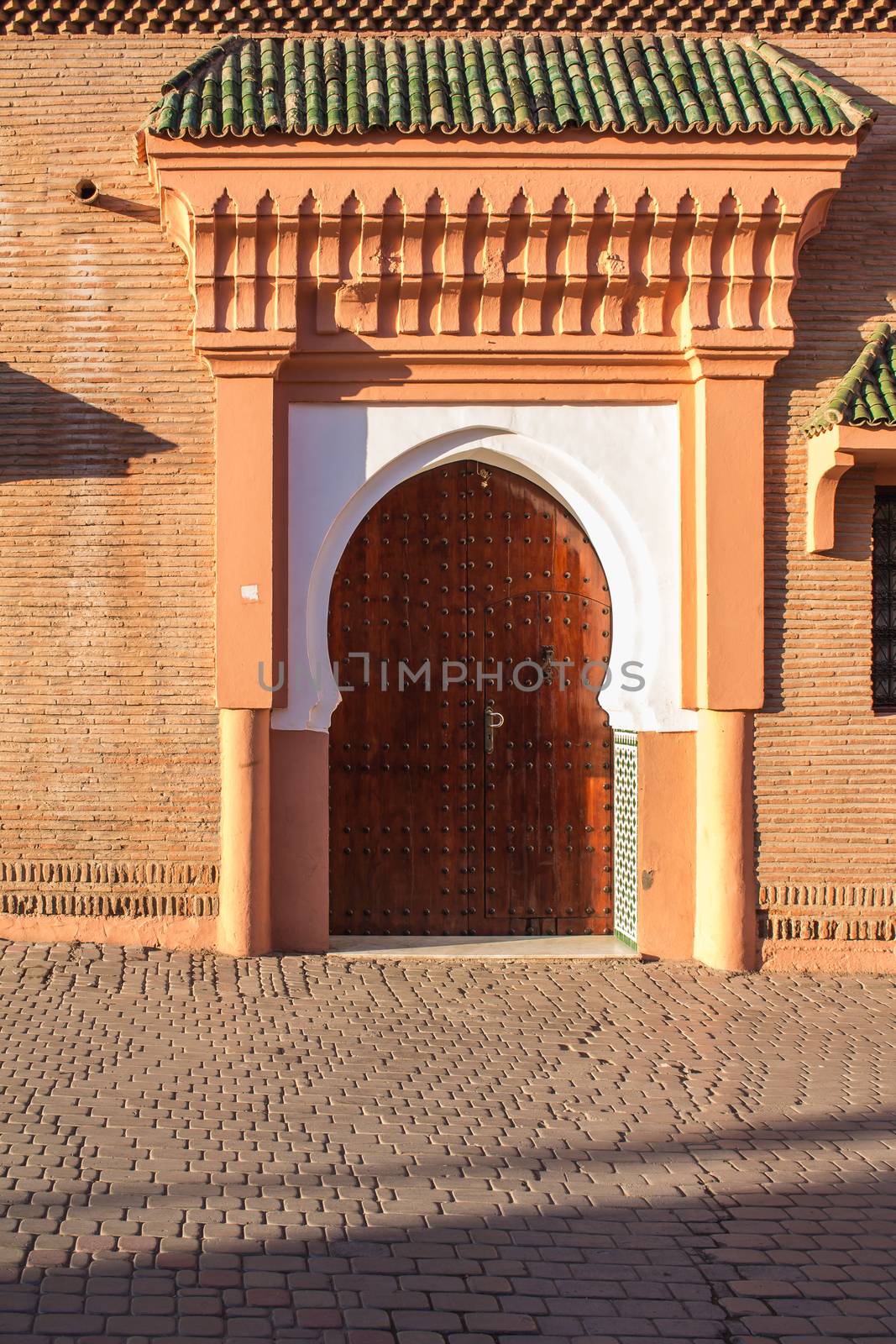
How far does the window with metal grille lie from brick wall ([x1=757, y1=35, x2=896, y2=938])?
25 cm

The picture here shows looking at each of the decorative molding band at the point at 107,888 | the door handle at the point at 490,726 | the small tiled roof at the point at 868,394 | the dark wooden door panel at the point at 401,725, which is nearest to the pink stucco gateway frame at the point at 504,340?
the decorative molding band at the point at 107,888

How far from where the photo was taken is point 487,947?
302 inches

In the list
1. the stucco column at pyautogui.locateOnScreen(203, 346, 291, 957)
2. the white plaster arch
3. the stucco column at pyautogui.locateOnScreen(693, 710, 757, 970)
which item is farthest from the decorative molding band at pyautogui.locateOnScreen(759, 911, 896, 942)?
the stucco column at pyautogui.locateOnScreen(203, 346, 291, 957)

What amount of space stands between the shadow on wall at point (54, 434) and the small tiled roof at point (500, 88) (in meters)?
1.50

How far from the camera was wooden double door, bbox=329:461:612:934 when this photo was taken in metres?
7.90

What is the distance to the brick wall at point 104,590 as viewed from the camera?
743cm

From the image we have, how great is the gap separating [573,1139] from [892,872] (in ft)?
10.9

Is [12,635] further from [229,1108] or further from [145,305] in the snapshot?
[229,1108]

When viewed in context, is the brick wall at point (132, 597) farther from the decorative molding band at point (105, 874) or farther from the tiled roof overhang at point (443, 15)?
the tiled roof overhang at point (443, 15)

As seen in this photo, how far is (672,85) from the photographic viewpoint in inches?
287

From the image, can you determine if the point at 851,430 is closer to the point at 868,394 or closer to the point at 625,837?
the point at 868,394

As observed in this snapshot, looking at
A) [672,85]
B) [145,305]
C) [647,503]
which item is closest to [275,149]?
[145,305]

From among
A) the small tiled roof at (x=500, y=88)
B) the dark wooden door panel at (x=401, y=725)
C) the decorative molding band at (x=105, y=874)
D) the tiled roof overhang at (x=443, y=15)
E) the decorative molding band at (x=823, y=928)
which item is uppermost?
the tiled roof overhang at (x=443, y=15)

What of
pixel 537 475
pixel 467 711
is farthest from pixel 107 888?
pixel 537 475
